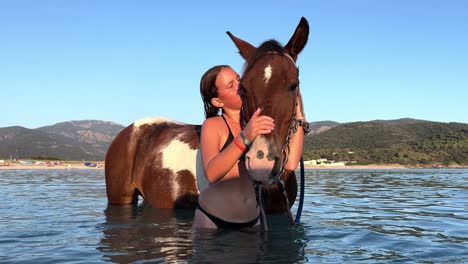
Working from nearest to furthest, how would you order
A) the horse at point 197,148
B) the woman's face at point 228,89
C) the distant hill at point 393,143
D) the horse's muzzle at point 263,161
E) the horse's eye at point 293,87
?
the horse's muzzle at point 263,161 < the horse at point 197,148 < the horse's eye at point 293,87 < the woman's face at point 228,89 < the distant hill at point 393,143

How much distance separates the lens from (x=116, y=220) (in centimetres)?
663

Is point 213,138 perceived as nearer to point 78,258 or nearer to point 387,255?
point 78,258

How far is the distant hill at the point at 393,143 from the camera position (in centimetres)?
A: 10100

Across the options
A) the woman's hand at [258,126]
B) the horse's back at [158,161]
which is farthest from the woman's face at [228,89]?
the horse's back at [158,161]

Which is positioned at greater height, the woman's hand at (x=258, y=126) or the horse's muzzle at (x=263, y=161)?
the woman's hand at (x=258, y=126)

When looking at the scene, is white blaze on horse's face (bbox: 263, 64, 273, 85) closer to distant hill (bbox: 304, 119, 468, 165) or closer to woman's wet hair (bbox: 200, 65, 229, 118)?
woman's wet hair (bbox: 200, 65, 229, 118)

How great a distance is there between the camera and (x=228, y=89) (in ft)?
14.2

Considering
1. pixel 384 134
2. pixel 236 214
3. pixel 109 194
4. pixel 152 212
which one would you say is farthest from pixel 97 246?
pixel 384 134

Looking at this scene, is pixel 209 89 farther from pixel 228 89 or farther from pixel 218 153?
pixel 218 153

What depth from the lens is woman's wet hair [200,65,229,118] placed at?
4457 mm

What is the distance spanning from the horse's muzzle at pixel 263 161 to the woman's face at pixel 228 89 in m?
1.04

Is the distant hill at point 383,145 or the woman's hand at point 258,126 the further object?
the distant hill at point 383,145

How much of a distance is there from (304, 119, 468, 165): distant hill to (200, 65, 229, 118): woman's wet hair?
101 metres

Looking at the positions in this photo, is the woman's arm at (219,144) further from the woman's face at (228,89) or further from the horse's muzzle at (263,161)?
the woman's face at (228,89)
